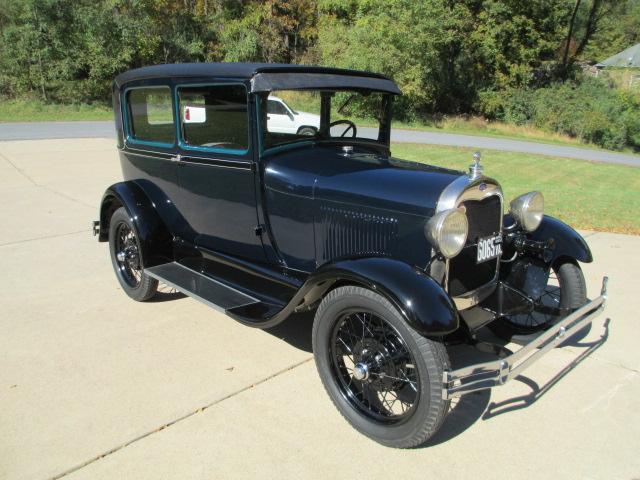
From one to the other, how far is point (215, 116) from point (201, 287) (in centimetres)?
118

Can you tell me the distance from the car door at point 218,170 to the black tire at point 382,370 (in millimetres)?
1041

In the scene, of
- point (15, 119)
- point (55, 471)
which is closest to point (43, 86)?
point (15, 119)

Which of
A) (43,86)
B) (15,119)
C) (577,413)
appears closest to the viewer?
(577,413)

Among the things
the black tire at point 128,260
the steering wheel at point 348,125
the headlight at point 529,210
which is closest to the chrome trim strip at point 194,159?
the black tire at point 128,260

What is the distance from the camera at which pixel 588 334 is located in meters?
3.68

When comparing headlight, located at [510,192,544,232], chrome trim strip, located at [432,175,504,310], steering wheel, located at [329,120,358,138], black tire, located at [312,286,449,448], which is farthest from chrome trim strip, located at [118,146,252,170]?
headlight, located at [510,192,544,232]

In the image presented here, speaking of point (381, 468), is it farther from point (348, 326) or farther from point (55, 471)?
point (55, 471)

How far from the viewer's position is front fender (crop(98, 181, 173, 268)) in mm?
4023

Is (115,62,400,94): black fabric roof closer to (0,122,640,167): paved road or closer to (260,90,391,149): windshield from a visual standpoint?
(260,90,391,149): windshield

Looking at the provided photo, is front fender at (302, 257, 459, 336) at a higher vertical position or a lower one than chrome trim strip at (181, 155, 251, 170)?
lower

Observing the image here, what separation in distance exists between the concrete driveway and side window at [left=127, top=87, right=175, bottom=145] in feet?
4.42

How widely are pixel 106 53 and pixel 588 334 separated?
943 inches

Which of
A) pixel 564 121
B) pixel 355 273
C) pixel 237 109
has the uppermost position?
pixel 237 109

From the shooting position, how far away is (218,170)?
3.57m
